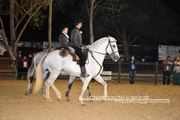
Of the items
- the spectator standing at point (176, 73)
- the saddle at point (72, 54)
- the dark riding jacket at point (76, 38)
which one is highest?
the dark riding jacket at point (76, 38)

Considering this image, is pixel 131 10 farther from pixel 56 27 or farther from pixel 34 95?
pixel 34 95

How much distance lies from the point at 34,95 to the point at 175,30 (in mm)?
34248

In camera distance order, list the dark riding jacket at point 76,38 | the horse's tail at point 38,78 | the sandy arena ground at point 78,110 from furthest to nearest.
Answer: the horse's tail at point 38,78 < the dark riding jacket at point 76,38 < the sandy arena ground at point 78,110

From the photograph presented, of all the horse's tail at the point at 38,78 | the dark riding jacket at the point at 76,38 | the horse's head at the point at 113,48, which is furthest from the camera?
the horse's head at the point at 113,48

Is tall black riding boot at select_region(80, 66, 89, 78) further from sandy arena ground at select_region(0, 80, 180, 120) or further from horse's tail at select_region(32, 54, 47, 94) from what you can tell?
horse's tail at select_region(32, 54, 47, 94)

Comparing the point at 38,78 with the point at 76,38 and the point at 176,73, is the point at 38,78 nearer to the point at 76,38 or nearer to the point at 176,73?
the point at 76,38

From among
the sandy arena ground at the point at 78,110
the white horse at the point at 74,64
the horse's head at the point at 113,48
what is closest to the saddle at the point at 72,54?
the white horse at the point at 74,64

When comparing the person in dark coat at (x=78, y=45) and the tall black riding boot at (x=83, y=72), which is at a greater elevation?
the person in dark coat at (x=78, y=45)

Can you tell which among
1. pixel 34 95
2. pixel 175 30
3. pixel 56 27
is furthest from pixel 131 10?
pixel 34 95

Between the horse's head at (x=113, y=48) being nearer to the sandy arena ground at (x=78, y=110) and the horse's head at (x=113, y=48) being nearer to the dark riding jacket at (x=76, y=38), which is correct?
the dark riding jacket at (x=76, y=38)

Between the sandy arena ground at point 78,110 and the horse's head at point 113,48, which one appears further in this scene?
the horse's head at point 113,48

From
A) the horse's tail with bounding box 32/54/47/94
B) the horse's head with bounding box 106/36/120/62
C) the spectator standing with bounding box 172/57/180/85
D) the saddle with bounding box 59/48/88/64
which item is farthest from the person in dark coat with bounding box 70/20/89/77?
the spectator standing with bounding box 172/57/180/85

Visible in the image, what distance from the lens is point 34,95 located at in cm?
1436

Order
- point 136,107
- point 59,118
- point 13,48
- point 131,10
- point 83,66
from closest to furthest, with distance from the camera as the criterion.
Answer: point 59,118, point 136,107, point 83,66, point 13,48, point 131,10
